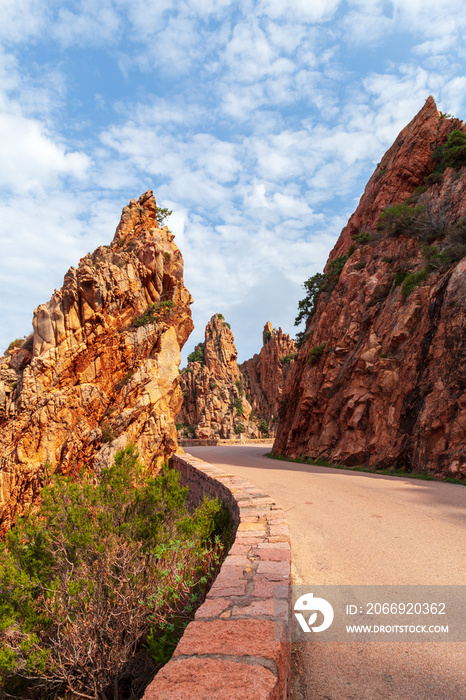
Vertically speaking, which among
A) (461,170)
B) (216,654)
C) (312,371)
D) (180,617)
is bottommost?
(180,617)

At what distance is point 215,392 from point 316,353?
131ft

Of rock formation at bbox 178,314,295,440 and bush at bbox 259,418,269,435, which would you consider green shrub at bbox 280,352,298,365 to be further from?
bush at bbox 259,418,269,435

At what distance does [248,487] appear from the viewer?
748 centimetres

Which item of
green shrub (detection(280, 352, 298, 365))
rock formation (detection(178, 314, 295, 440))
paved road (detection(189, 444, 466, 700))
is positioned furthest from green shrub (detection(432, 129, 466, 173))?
green shrub (detection(280, 352, 298, 365))

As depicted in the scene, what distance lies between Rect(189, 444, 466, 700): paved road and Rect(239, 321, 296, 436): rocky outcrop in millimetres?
53844

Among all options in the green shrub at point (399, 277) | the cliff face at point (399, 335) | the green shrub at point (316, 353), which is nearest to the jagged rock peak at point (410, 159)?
the cliff face at point (399, 335)

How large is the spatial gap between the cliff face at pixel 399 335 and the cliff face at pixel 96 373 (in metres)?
7.81

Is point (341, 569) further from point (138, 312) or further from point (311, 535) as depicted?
point (138, 312)

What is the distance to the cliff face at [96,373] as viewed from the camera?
48.8ft

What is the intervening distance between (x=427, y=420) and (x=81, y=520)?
10374 mm

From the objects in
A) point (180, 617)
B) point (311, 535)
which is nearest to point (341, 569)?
point (311, 535)

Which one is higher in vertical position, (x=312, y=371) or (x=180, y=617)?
(x=312, y=371)

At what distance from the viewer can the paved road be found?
7.95 ft

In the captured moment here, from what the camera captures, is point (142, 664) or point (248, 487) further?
point (248, 487)
